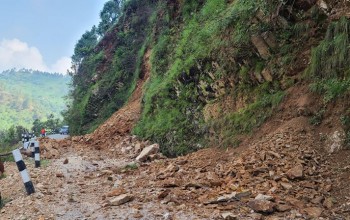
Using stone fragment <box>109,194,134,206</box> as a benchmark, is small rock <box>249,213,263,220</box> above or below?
below

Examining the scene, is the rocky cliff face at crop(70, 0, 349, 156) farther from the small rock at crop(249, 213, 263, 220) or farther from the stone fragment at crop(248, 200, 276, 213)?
the small rock at crop(249, 213, 263, 220)

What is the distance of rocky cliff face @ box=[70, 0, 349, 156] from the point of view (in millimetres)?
7543

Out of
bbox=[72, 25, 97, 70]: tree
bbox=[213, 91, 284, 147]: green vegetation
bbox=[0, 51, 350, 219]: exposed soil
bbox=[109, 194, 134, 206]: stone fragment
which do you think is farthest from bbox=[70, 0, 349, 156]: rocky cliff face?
bbox=[72, 25, 97, 70]: tree

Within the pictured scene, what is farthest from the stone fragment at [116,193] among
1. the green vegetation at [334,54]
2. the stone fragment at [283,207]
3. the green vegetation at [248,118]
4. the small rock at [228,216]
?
the green vegetation at [334,54]

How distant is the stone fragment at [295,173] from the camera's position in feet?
15.9

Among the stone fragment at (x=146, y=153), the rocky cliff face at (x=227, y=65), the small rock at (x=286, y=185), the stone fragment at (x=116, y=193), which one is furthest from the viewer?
the stone fragment at (x=146, y=153)

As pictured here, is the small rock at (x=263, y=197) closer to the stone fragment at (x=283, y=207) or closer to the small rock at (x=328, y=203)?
the stone fragment at (x=283, y=207)

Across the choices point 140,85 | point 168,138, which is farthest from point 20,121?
point 168,138

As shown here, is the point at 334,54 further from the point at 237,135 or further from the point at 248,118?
the point at 237,135

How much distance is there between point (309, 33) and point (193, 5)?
879 cm

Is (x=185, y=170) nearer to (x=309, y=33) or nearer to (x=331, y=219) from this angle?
(x=331, y=219)

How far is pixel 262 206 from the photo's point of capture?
13.2 ft

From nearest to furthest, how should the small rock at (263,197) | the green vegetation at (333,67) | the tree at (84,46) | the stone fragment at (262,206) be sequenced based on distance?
the stone fragment at (262,206)
the small rock at (263,197)
the green vegetation at (333,67)
the tree at (84,46)

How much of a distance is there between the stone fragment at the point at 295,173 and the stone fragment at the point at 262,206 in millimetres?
975
